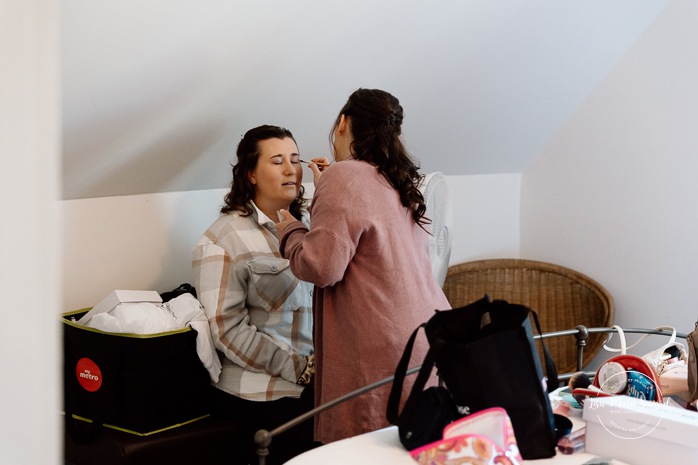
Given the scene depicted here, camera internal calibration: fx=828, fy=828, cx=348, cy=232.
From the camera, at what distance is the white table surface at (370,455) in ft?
5.65

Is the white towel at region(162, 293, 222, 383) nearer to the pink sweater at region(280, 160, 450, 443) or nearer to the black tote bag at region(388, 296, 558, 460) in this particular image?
the pink sweater at region(280, 160, 450, 443)

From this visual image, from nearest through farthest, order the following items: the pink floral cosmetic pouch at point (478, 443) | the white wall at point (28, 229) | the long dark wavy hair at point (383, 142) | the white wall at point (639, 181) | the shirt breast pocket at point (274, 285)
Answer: the white wall at point (28, 229) → the pink floral cosmetic pouch at point (478, 443) → the long dark wavy hair at point (383, 142) → the shirt breast pocket at point (274, 285) → the white wall at point (639, 181)

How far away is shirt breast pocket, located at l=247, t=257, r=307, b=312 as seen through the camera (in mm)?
2832

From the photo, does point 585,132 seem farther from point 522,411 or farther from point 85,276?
point 522,411

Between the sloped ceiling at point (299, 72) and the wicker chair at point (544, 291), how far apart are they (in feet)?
2.11

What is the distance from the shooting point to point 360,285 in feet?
7.82

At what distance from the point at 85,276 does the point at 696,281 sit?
110 inches

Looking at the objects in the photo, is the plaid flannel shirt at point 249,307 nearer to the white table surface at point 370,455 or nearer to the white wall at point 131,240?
the white wall at point 131,240

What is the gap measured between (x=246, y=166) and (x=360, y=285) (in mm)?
817

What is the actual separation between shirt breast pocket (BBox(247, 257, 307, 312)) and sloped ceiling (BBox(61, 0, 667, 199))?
0.60m

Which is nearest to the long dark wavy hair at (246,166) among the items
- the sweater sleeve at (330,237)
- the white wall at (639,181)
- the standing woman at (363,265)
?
the standing woman at (363,265)

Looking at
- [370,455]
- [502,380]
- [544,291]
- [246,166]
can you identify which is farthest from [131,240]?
[544,291]

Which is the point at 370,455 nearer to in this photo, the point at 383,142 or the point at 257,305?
the point at 383,142

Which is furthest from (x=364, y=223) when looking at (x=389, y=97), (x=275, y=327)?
(x=275, y=327)
